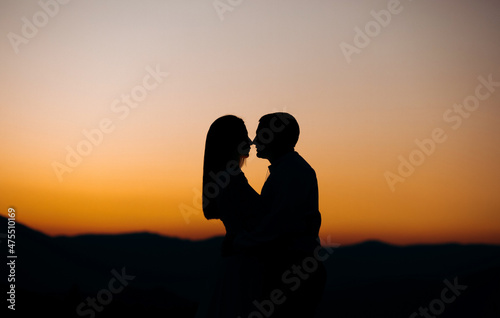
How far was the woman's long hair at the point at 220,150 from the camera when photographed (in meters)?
3.21

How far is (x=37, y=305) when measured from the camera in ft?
24.6

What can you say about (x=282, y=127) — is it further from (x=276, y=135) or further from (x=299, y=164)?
(x=299, y=164)

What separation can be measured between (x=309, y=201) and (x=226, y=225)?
0.58 m

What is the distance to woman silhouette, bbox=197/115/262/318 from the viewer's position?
10.5 feet

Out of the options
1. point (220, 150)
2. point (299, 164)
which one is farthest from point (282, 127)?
point (220, 150)

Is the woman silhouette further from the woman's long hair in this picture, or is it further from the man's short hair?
the man's short hair

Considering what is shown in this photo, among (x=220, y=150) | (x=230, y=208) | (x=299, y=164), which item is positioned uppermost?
(x=220, y=150)

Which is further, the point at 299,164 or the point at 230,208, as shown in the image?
the point at 299,164

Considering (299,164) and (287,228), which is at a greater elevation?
(299,164)

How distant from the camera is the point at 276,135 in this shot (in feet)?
11.5

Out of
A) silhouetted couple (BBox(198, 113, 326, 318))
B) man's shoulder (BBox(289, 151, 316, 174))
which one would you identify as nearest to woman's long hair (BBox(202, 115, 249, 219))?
silhouetted couple (BBox(198, 113, 326, 318))

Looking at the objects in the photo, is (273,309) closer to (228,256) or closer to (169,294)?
(228,256)

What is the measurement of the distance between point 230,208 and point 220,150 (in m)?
0.39

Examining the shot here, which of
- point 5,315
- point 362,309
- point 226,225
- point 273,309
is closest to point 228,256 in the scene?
point 226,225
